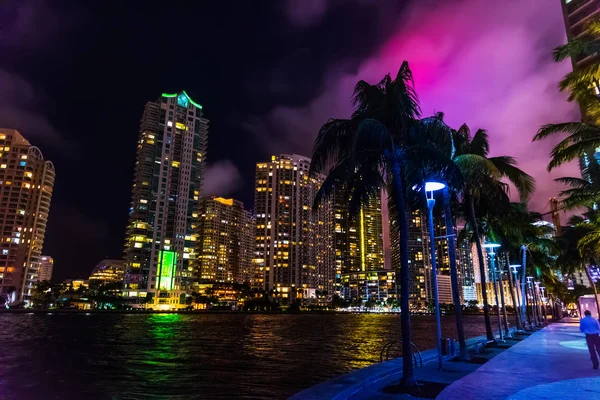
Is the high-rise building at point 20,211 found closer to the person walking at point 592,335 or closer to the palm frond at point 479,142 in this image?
the palm frond at point 479,142

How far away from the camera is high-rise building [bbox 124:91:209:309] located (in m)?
172

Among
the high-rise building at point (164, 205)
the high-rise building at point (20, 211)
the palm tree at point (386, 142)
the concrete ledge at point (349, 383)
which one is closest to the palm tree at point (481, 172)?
the palm tree at point (386, 142)

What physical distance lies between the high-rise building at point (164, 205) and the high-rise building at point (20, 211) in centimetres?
4074

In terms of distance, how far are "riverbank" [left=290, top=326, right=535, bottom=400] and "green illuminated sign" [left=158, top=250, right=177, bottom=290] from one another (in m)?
170

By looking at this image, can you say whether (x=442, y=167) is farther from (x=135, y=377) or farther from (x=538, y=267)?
(x=538, y=267)

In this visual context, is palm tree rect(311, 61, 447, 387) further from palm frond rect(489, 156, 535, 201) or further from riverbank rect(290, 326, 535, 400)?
palm frond rect(489, 156, 535, 201)

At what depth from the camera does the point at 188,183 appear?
18775 cm

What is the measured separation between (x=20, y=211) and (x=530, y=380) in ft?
685

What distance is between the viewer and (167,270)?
173 metres

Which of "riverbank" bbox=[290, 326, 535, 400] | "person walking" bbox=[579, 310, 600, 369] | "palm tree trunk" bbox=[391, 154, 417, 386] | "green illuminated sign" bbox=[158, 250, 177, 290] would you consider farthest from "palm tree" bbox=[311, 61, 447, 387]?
"green illuminated sign" bbox=[158, 250, 177, 290]

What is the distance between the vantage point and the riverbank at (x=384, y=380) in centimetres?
998

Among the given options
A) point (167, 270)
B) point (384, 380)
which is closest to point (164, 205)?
point (167, 270)

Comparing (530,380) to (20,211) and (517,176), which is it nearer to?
(517,176)

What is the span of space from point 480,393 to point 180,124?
197 m
